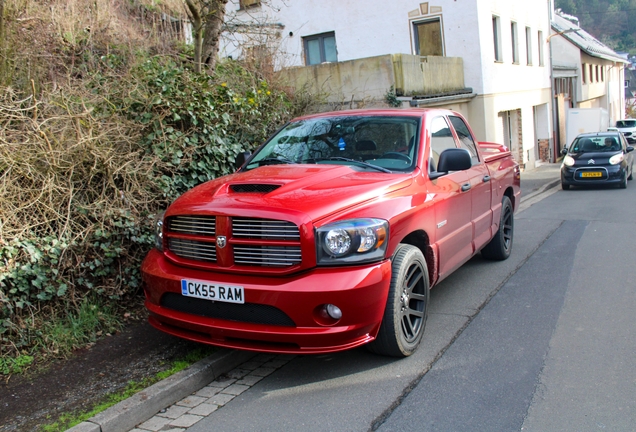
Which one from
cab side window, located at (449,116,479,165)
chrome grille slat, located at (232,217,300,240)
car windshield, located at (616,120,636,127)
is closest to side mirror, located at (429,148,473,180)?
cab side window, located at (449,116,479,165)

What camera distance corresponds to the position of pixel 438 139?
575cm

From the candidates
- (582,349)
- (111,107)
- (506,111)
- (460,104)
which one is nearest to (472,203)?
(582,349)

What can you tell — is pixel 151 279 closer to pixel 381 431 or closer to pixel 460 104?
pixel 381 431

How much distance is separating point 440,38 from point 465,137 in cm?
1549

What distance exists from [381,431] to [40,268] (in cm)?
314

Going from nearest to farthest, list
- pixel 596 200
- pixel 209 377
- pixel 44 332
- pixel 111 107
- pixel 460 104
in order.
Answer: pixel 209 377
pixel 44 332
pixel 111 107
pixel 596 200
pixel 460 104

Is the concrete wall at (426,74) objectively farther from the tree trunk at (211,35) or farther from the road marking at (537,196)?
the tree trunk at (211,35)

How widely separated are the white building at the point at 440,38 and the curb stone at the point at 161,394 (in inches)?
555

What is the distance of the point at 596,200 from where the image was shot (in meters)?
15.0

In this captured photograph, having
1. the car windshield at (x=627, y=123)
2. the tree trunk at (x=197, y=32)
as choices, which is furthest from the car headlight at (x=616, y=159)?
the car windshield at (x=627, y=123)

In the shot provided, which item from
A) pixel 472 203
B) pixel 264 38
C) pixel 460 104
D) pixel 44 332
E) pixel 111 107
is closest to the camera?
pixel 44 332

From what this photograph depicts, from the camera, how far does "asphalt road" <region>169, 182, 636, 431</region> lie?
3643 mm

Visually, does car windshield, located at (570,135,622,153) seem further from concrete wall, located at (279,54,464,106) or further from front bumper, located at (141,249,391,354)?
front bumper, located at (141,249,391,354)

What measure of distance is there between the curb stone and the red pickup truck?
0.29 metres
